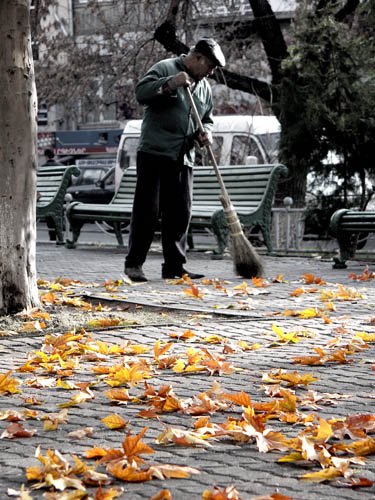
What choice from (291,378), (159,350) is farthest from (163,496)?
(159,350)

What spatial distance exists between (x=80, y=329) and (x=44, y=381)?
1636mm

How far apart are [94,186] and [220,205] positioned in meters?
15.1

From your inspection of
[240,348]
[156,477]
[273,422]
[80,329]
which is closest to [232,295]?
[80,329]

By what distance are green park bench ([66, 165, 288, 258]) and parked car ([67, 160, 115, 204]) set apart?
35.0 feet

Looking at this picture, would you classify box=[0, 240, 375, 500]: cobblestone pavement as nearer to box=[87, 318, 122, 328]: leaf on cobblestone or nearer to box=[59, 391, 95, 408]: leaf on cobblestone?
box=[59, 391, 95, 408]: leaf on cobblestone

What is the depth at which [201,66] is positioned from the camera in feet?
29.3

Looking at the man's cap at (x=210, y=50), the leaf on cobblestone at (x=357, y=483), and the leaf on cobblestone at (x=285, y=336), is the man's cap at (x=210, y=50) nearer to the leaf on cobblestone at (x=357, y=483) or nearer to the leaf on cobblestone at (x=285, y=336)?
the leaf on cobblestone at (x=285, y=336)

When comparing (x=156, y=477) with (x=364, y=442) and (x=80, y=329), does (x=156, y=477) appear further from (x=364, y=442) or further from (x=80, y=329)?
(x=80, y=329)

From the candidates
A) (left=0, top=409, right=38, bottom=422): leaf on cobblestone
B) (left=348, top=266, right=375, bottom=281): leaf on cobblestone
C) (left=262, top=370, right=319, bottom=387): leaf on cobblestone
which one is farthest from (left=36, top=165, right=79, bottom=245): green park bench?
(left=0, top=409, right=38, bottom=422): leaf on cobblestone

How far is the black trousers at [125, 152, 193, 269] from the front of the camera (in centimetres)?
916

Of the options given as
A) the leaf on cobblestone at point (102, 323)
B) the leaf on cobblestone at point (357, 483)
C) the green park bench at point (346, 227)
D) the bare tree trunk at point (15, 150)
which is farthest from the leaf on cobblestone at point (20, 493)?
the green park bench at point (346, 227)

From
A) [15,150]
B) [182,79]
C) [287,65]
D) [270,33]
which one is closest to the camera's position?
[15,150]

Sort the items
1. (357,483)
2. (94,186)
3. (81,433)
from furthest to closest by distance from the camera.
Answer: (94,186)
(81,433)
(357,483)

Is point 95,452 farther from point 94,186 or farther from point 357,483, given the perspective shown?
point 94,186
